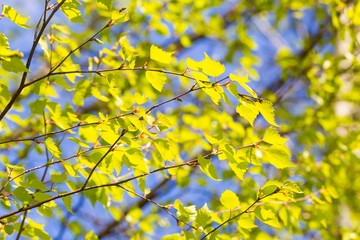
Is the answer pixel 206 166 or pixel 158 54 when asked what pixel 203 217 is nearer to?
pixel 206 166

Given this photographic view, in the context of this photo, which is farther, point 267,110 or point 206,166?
point 206,166

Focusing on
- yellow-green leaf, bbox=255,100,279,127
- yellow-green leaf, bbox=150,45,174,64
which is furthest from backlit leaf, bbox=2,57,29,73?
yellow-green leaf, bbox=255,100,279,127

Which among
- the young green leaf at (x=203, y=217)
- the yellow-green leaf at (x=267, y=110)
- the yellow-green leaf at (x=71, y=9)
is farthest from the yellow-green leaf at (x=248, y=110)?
the yellow-green leaf at (x=71, y=9)

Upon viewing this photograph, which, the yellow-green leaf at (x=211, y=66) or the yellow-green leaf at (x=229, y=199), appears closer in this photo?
the yellow-green leaf at (x=211, y=66)

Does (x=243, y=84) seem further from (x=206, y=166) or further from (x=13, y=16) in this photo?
(x=13, y=16)

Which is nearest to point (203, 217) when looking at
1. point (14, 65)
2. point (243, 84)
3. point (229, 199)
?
point (229, 199)

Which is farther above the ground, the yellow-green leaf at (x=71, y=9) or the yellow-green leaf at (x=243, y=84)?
the yellow-green leaf at (x=71, y=9)

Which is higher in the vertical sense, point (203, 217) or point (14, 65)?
point (14, 65)

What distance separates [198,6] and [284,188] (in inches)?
83.0

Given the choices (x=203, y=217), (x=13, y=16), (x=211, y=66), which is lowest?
(x=203, y=217)

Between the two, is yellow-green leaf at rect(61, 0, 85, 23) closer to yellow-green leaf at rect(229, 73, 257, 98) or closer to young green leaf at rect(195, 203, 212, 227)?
yellow-green leaf at rect(229, 73, 257, 98)

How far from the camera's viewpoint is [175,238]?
1.22m

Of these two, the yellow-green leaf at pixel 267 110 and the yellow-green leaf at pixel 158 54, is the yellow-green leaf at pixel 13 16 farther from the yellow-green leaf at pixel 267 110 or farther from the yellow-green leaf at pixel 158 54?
the yellow-green leaf at pixel 267 110

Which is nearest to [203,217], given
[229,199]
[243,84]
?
[229,199]
